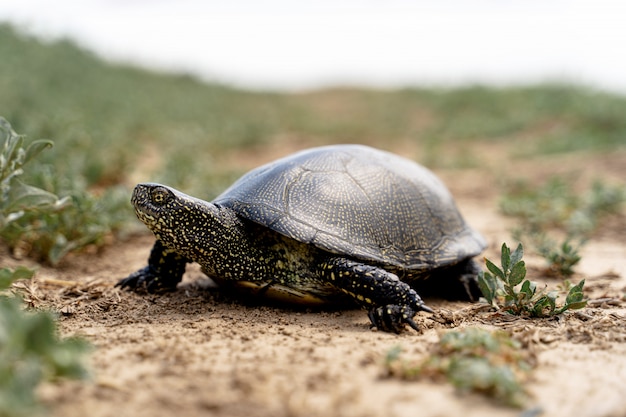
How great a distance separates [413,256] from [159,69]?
21039 mm

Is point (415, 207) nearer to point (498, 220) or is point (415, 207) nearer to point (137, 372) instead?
point (137, 372)

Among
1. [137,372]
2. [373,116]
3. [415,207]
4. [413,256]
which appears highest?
[373,116]

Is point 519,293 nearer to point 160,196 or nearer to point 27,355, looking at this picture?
point 160,196

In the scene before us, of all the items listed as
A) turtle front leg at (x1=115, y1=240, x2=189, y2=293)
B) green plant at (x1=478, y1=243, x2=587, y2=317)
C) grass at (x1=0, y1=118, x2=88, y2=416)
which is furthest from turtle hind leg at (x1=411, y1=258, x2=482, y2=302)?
grass at (x1=0, y1=118, x2=88, y2=416)

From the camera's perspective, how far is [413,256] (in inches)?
134

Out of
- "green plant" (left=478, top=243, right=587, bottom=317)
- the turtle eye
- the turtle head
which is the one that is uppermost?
the turtle eye

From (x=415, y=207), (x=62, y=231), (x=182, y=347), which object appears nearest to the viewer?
(x=182, y=347)

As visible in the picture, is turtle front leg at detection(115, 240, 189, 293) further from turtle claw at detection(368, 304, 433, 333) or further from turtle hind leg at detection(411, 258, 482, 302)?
turtle hind leg at detection(411, 258, 482, 302)

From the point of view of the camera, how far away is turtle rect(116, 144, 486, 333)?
3.06 meters

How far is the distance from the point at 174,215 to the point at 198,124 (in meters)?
12.1

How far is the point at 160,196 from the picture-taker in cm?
315

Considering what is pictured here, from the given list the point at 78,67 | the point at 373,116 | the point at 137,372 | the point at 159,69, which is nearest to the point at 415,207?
the point at 137,372

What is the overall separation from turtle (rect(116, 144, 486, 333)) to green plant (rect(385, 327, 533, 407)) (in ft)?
2.11

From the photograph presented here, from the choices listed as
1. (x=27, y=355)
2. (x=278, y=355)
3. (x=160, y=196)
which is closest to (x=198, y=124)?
(x=160, y=196)
